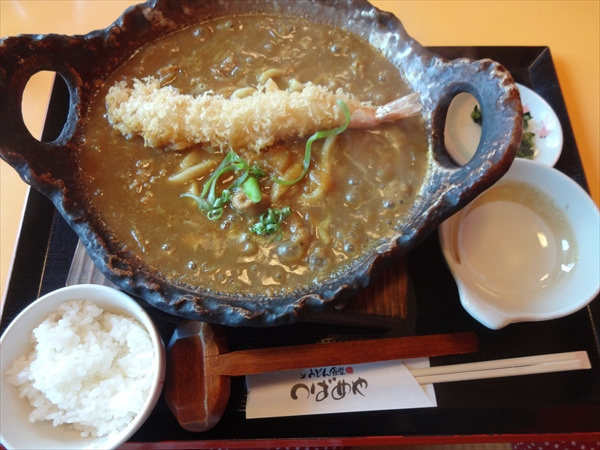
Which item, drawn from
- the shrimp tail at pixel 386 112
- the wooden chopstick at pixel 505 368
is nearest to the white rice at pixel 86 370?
the wooden chopstick at pixel 505 368

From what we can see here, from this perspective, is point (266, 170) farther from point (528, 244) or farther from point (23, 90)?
point (528, 244)

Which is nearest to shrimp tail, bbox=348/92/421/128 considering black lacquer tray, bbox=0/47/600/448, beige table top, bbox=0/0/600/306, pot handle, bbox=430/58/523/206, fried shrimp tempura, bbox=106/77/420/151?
fried shrimp tempura, bbox=106/77/420/151

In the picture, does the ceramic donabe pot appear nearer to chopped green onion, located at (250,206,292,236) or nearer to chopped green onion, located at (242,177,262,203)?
chopped green onion, located at (250,206,292,236)

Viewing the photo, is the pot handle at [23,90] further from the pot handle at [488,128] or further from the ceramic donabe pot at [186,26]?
the pot handle at [488,128]

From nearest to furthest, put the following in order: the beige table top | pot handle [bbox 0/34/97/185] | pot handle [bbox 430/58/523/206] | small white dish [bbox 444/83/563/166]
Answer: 1. pot handle [bbox 430/58/523/206]
2. pot handle [bbox 0/34/97/185]
3. small white dish [bbox 444/83/563/166]
4. the beige table top

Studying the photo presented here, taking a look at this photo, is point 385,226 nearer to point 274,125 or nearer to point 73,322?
point 274,125

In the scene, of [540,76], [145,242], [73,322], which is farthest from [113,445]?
[540,76]

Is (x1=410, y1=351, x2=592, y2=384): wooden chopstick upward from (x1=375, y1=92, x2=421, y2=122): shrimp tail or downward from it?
downward
